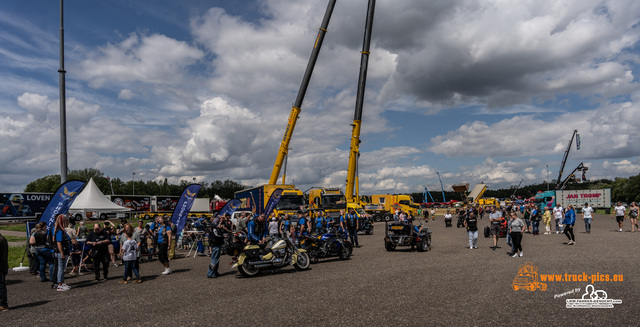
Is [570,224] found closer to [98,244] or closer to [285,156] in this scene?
[98,244]

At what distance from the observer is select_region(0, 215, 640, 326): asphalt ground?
6242 millimetres

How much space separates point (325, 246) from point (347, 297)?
561 cm

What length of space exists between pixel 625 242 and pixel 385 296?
45.2 ft

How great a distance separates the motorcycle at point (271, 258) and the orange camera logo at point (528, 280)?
5.61 m

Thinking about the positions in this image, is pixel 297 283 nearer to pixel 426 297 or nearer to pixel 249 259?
pixel 249 259

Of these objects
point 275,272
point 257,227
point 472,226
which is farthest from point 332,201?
point 275,272

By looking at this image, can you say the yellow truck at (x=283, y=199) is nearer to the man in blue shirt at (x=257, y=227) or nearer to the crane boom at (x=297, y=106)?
the crane boom at (x=297, y=106)

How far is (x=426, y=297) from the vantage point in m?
7.40

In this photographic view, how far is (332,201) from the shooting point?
29.2 meters

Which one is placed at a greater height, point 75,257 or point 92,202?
point 92,202

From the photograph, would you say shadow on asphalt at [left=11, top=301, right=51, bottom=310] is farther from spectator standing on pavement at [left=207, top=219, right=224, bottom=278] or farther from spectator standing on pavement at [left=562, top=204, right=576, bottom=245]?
spectator standing on pavement at [left=562, top=204, right=576, bottom=245]

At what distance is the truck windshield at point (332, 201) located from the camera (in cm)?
2898

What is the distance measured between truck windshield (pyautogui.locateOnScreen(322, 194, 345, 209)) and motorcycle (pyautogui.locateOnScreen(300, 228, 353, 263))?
1531 cm

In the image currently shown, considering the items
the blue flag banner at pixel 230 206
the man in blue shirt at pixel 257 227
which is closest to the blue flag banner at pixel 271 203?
the blue flag banner at pixel 230 206
